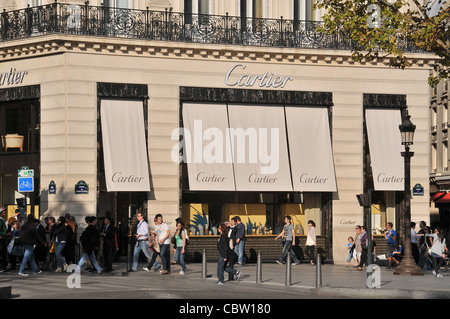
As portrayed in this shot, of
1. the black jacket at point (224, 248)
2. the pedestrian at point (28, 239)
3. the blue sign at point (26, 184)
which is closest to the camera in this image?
the black jacket at point (224, 248)

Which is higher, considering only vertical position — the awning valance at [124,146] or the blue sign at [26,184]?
the awning valance at [124,146]

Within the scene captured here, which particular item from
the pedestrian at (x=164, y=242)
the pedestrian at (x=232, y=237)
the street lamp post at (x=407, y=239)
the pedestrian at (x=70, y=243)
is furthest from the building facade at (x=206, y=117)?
the street lamp post at (x=407, y=239)

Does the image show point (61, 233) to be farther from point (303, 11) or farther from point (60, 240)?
point (303, 11)

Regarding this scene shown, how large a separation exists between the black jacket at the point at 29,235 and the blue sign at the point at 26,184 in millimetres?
2959

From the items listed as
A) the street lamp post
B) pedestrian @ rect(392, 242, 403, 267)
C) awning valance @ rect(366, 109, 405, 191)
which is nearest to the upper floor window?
awning valance @ rect(366, 109, 405, 191)

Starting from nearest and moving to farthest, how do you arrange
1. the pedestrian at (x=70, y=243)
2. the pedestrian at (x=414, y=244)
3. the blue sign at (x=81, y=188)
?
Answer: 1. the pedestrian at (x=70, y=243)
2. the blue sign at (x=81, y=188)
3. the pedestrian at (x=414, y=244)

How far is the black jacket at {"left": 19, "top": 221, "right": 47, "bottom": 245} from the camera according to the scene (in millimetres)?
27891

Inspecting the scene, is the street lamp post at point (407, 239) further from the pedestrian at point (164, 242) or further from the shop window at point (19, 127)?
the shop window at point (19, 127)

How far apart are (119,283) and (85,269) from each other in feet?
20.1

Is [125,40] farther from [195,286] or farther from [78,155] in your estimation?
[195,286]

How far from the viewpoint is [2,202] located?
1344 inches

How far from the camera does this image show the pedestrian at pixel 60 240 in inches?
1150

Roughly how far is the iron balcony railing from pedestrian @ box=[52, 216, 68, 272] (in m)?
6.83
